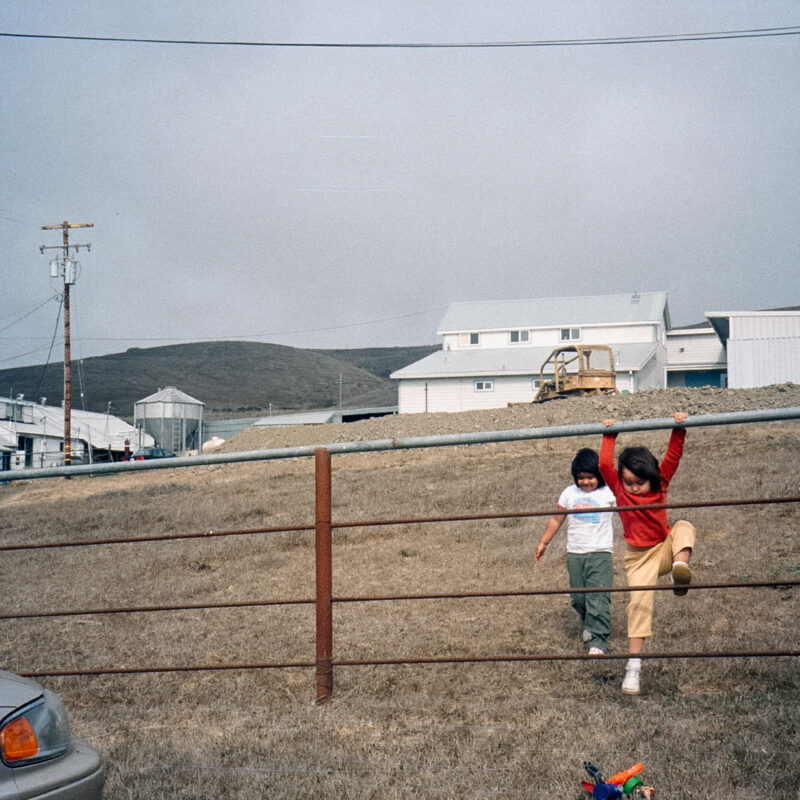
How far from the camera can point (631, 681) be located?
173 inches

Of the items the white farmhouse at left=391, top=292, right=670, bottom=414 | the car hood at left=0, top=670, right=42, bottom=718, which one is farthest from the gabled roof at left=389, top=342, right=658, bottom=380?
the car hood at left=0, top=670, right=42, bottom=718

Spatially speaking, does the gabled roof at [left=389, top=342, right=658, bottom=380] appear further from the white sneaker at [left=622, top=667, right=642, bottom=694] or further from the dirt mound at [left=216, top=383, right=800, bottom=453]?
the white sneaker at [left=622, top=667, right=642, bottom=694]

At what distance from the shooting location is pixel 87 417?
5697cm

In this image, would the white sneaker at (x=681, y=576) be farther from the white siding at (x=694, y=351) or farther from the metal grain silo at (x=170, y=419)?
the metal grain silo at (x=170, y=419)

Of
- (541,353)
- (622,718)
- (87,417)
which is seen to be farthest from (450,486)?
(87,417)

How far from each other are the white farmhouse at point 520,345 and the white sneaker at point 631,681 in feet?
108

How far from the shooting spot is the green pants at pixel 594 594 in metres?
5.20

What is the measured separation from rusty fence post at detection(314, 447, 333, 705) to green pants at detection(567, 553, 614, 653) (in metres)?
1.72

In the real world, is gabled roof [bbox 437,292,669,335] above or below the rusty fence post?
above

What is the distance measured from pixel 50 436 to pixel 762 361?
38691mm

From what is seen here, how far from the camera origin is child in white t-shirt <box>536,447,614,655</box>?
205 inches

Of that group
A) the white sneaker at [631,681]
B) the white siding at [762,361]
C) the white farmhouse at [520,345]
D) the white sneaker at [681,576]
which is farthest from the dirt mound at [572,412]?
the white sneaker at [681,576]

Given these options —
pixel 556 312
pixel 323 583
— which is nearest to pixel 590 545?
pixel 323 583

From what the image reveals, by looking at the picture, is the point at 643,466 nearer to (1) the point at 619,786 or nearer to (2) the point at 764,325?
(1) the point at 619,786
